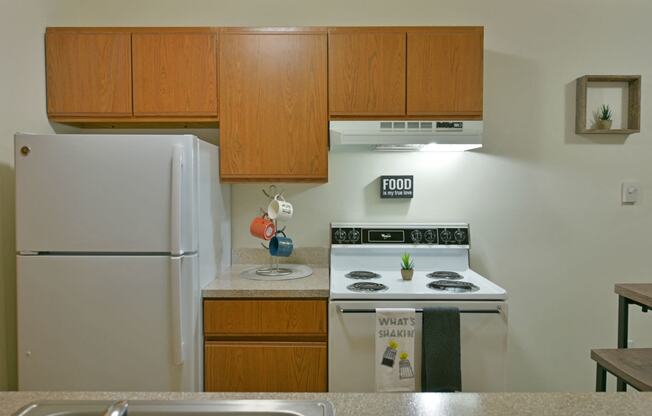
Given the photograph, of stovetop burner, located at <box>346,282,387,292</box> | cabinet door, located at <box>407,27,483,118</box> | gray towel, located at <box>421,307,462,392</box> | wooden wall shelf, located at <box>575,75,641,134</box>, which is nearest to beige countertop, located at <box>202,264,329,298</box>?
stovetop burner, located at <box>346,282,387,292</box>

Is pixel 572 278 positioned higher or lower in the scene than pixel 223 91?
lower

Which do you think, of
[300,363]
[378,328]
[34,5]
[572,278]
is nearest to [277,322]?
[300,363]

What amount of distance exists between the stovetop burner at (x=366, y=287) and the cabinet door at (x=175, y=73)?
1162 mm

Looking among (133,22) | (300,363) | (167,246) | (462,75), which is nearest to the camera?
(167,246)

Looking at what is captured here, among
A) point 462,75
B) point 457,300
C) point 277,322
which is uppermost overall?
point 462,75

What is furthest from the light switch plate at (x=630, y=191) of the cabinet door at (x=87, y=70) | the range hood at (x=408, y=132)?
the cabinet door at (x=87, y=70)

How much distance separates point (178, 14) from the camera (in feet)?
8.14

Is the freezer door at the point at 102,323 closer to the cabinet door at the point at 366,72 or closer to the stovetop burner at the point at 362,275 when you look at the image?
the stovetop burner at the point at 362,275

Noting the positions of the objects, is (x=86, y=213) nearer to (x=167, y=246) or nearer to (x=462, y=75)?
(x=167, y=246)

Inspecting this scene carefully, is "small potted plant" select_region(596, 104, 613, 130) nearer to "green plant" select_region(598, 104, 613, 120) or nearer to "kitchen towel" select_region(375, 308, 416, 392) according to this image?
"green plant" select_region(598, 104, 613, 120)

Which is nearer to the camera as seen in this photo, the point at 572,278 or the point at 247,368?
the point at 247,368

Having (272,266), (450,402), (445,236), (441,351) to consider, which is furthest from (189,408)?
(445,236)

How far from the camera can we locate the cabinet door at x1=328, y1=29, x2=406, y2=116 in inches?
85.7

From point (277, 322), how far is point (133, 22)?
1.94m
